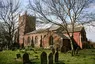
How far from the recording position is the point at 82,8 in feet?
95.8

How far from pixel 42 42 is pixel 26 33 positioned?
13614mm

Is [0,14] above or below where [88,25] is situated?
above

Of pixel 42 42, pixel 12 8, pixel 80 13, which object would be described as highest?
pixel 12 8

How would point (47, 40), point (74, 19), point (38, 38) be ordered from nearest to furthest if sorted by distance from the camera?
point (74, 19), point (47, 40), point (38, 38)

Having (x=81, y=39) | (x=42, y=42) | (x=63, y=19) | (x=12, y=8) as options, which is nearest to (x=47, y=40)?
(x=42, y=42)

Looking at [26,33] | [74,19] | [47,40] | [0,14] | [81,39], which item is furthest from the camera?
[26,33]

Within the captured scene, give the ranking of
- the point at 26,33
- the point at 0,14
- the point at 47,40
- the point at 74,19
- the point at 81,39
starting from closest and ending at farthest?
the point at 74,19, the point at 0,14, the point at 81,39, the point at 47,40, the point at 26,33

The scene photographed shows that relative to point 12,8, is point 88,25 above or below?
below

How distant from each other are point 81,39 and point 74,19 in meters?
18.7

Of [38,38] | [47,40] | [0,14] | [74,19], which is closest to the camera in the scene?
[74,19]

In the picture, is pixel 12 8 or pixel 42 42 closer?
pixel 12 8

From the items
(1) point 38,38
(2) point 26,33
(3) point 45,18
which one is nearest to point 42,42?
(1) point 38,38

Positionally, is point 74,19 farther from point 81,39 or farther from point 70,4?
point 81,39

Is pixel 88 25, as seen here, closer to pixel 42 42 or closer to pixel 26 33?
pixel 42 42
